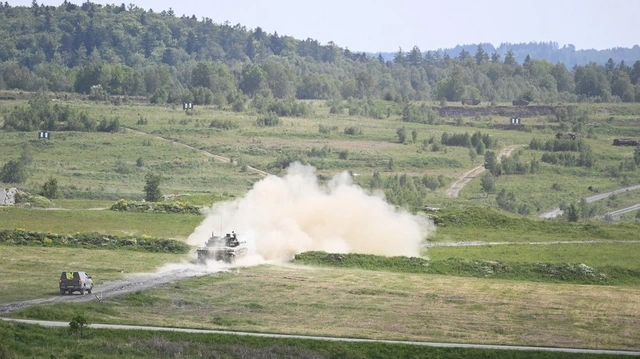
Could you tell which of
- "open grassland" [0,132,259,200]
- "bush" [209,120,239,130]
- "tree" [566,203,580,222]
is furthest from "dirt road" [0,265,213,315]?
"bush" [209,120,239,130]

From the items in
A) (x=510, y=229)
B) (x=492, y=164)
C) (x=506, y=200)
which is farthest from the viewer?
(x=492, y=164)

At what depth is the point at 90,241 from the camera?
75562mm

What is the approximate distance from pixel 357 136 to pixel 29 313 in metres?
134

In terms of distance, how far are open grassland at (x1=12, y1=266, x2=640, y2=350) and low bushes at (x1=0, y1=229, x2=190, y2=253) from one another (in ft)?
28.3

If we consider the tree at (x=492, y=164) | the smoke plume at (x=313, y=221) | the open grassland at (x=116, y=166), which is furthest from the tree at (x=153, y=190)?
the tree at (x=492, y=164)

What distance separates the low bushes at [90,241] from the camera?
74625mm

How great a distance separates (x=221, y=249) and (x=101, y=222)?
20.3 metres

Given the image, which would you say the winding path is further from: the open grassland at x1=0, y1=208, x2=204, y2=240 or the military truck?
the military truck

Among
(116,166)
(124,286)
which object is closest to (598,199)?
(116,166)

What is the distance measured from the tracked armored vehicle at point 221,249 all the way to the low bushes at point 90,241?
443 cm

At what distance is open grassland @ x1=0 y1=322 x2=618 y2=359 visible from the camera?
4566 centimetres

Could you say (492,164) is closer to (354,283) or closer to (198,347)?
(354,283)

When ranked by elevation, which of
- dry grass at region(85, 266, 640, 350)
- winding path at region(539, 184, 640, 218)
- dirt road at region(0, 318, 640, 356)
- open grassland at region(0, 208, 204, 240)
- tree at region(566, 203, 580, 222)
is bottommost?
winding path at region(539, 184, 640, 218)

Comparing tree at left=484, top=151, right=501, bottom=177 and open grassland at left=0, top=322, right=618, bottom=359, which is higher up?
open grassland at left=0, top=322, right=618, bottom=359
